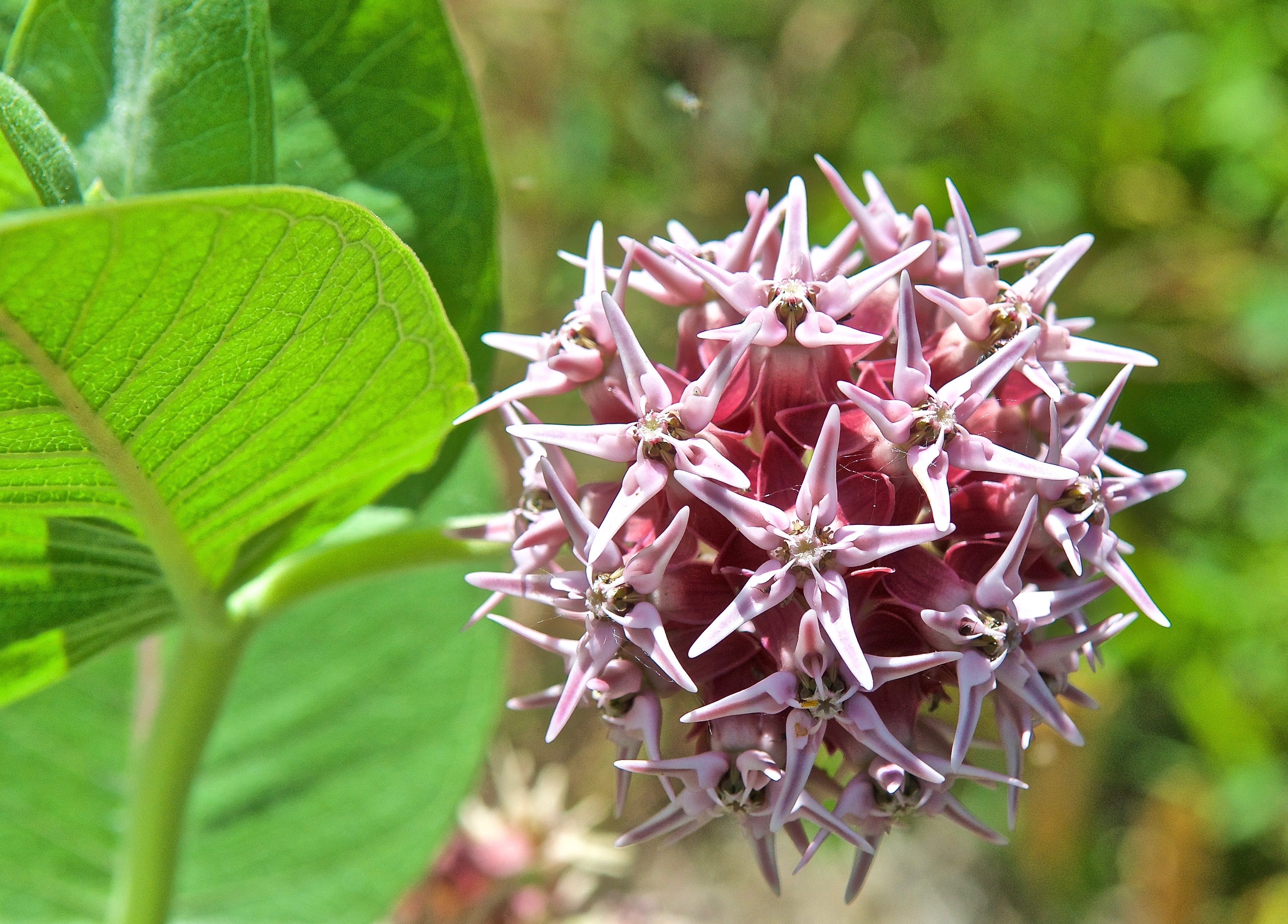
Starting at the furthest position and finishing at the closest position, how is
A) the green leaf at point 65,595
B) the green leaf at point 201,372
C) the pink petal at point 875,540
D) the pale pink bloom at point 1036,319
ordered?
the green leaf at point 65,595 < the pale pink bloom at point 1036,319 < the pink petal at point 875,540 < the green leaf at point 201,372

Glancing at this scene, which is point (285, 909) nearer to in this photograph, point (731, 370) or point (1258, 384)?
point (731, 370)

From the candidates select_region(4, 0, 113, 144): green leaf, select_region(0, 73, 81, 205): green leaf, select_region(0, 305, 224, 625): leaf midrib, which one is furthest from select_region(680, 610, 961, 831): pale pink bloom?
select_region(4, 0, 113, 144): green leaf

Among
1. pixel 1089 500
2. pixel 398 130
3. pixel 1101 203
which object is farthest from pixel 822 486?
pixel 1101 203

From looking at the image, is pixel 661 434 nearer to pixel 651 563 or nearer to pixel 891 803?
pixel 651 563

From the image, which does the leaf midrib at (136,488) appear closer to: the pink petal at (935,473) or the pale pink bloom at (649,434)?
the pale pink bloom at (649,434)

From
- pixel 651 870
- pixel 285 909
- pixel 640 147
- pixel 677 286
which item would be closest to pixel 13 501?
pixel 677 286

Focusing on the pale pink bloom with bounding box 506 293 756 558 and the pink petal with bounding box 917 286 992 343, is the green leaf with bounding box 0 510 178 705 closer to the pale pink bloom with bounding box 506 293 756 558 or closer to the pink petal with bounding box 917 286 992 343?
the pale pink bloom with bounding box 506 293 756 558

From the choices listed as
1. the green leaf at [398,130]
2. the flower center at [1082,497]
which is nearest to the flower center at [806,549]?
the flower center at [1082,497]
